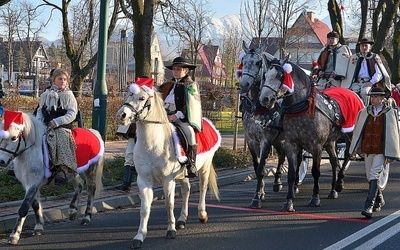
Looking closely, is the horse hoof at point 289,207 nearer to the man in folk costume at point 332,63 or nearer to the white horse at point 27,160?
the white horse at point 27,160

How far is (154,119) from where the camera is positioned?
22.6 feet

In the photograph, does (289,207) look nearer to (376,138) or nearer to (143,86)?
(376,138)

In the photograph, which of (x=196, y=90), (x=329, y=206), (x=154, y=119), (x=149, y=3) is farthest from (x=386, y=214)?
(x=149, y=3)

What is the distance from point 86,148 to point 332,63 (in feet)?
21.6

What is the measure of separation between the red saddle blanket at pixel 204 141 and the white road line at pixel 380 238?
2.55m

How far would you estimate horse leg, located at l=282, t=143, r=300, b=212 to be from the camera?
926 cm

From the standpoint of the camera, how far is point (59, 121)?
7.56 meters

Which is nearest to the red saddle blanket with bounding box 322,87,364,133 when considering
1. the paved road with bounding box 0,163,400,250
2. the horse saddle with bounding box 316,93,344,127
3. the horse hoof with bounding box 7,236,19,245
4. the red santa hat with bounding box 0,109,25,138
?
the horse saddle with bounding box 316,93,344,127

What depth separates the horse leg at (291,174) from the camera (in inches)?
364

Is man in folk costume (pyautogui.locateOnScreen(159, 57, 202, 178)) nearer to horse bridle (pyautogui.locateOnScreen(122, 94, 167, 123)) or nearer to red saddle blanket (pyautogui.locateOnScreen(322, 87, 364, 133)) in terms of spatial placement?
horse bridle (pyautogui.locateOnScreen(122, 94, 167, 123))

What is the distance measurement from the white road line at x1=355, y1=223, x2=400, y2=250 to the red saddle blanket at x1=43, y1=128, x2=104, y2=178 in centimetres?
397

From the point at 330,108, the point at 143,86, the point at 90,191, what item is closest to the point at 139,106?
the point at 143,86

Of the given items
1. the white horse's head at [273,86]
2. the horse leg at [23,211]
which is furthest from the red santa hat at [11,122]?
→ the white horse's head at [273,86]

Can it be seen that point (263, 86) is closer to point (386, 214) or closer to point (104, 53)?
point (386, 214)
